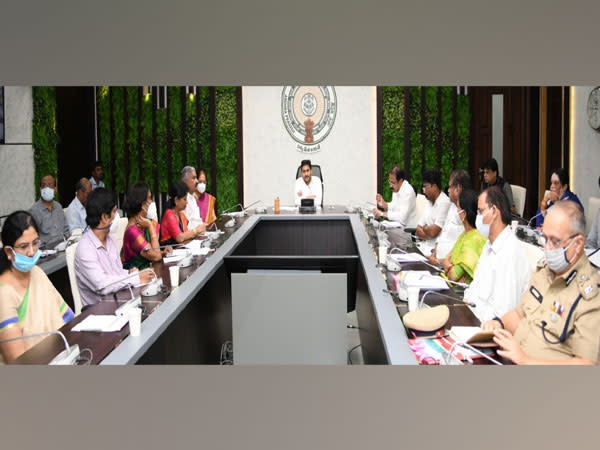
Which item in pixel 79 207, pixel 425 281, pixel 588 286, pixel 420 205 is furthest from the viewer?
pixel 420 205

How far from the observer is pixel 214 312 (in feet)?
11.9

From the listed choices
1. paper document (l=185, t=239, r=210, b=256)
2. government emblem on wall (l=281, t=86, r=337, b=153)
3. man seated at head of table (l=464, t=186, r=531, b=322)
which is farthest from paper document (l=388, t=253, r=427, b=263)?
government emblem on wall (l=281, t=86, r=337, b=153)

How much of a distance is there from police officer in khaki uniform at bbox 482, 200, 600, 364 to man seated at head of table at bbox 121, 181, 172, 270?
227cm

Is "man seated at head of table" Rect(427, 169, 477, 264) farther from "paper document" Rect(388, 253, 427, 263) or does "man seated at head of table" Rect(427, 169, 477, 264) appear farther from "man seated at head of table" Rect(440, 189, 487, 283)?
"man seated at head of table" Rect(440, 189, 487, 283)

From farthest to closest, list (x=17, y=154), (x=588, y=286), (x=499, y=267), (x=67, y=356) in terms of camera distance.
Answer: (x=17, y=154) < (x=499, y=267) < (x=67, y=356) < (x=588, y=286)

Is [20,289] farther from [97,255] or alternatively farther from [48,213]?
[48,213]

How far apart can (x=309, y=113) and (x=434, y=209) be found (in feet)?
14.1

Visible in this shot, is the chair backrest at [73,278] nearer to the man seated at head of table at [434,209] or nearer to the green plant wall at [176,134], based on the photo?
the man seated at head of table at [434,209]

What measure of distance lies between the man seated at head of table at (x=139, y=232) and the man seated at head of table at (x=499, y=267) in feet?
6.48

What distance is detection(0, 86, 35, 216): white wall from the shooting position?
666cm

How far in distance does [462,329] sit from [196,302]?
1.44m

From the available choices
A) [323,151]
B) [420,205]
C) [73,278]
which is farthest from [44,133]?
[73,278]

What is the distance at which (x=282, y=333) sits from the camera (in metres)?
3.41

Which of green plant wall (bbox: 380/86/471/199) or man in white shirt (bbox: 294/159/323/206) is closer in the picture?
man in white shirt (bbox: 294/159/323/206)
